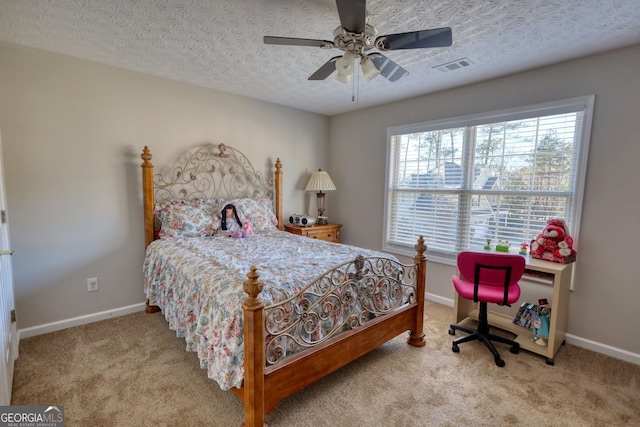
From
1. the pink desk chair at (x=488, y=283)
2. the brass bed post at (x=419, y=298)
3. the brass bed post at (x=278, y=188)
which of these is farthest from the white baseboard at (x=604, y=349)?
the brass bed post at (x=278, y=188)

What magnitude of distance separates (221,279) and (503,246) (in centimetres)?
251

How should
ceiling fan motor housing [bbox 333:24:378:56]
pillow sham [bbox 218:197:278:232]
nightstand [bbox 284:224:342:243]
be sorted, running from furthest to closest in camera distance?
1. nightstand [bbox 284:224:342:243]
2. pillow sham [bbox 218:197:278:232]
3. ceiling fan motor housing [bbox 333:24:378:56]

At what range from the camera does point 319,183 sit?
13.7 ft

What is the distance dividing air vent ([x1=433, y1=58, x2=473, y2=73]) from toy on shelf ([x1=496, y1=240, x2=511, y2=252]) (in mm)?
1684

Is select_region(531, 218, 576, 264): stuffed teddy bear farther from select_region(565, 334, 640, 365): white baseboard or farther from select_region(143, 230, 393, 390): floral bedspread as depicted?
select_region(143, 230, 393, 390): floral bedspread

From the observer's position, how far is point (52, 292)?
8.73 ft

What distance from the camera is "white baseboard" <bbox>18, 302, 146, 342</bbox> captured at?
256 centimetres

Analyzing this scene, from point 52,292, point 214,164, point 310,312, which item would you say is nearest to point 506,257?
point 310,312

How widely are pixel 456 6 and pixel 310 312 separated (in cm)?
206

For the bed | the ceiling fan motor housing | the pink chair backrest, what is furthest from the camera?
the pink chair backrest

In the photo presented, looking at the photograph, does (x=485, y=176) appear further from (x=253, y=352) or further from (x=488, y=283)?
(x=253, y=352)

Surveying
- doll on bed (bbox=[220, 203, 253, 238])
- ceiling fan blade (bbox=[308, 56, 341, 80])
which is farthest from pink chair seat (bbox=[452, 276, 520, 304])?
doll on bed (bbox=[220, 203, 253, 238])

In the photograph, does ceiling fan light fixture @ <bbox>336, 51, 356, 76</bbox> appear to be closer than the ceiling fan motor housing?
No

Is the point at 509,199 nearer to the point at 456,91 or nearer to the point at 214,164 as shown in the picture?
the point at 456,91
